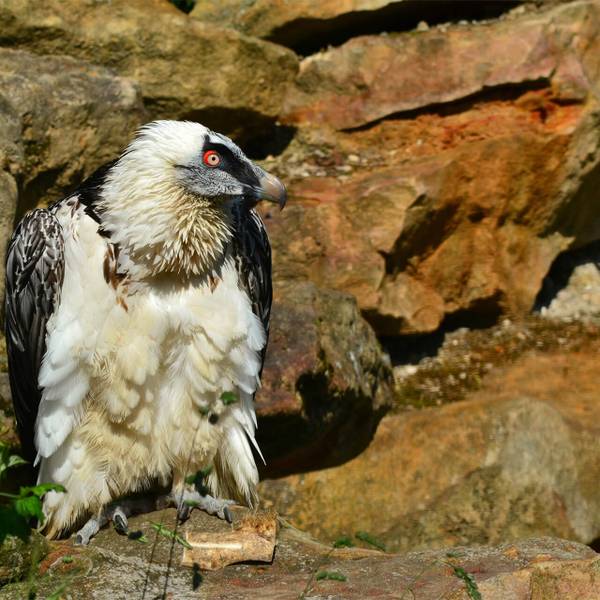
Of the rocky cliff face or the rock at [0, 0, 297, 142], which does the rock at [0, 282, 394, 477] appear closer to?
the rocky cliff face

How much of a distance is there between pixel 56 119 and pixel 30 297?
2.30m

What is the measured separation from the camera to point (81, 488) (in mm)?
5723

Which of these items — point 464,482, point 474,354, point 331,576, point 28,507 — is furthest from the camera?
point 474,354

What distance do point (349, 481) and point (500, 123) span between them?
3.07 meters

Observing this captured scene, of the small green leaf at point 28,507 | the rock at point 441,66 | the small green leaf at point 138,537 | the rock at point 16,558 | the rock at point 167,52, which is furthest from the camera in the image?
the rock at point 441,66

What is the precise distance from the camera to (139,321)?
5.36 metres

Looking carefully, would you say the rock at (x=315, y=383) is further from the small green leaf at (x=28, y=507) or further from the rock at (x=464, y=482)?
the small green leaf at (x=28, y=507)

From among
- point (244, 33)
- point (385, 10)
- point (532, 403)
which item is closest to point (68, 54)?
point (244, 33)

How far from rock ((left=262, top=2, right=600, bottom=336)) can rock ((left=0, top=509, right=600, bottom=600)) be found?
12.8 feet

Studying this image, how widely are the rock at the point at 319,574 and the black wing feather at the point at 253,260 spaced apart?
1.19 metres

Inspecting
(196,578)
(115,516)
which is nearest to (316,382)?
(115,516)

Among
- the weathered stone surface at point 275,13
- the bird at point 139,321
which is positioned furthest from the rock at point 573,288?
the bird at point 139,321

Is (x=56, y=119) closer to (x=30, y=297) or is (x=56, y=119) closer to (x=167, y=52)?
(x=167, y=52)

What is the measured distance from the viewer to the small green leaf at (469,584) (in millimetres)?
4325
